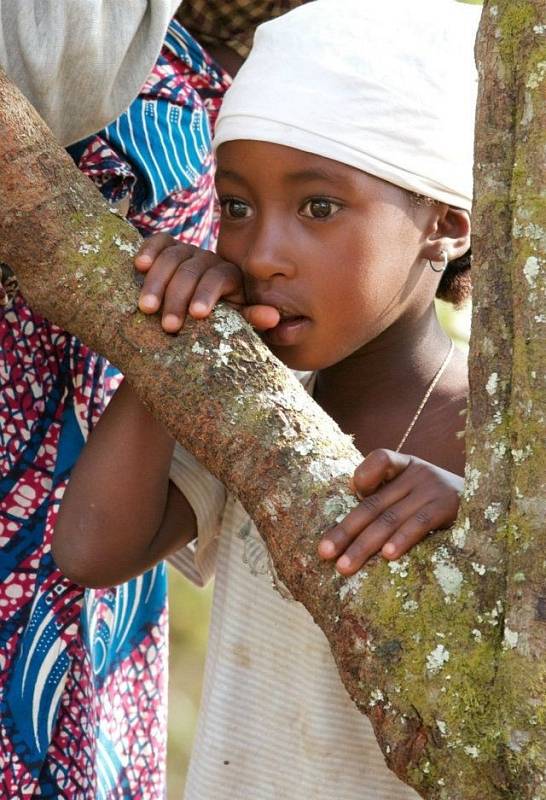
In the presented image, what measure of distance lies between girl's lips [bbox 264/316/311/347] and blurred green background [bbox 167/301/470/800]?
3.94 metres

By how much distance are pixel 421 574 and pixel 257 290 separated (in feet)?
2.12

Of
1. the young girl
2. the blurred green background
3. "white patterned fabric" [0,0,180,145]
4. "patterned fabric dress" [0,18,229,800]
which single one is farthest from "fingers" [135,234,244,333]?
the blurred green background

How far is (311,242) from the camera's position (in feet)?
5.31

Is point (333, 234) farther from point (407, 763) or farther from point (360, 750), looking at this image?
point (407, 763)

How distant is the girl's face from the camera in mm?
1615

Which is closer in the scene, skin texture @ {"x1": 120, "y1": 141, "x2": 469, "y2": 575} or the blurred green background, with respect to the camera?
skin texture @ {"x1": 120, "y1": 141, "x2": 469, "y2": 575}

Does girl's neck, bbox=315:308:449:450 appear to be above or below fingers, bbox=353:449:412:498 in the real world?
above

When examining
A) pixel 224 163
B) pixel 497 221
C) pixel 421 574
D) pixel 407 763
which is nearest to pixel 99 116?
pixel 224 163

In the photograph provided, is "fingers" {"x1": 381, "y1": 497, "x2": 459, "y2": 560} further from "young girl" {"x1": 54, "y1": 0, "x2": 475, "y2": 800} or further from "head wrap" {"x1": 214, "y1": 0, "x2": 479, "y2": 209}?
"head wrap" {"x1": 214, "y1": 0, "x2": 479, "y2": 209}

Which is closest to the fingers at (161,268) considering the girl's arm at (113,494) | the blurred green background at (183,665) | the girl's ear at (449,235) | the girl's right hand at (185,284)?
the girl's right hand at (185,284)

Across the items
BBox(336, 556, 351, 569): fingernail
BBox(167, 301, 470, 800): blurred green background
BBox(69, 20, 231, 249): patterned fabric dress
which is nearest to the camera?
BBox(336, 556, 351, 569): fingernail

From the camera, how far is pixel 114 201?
70.5 inches

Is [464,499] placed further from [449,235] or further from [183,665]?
[183,665]

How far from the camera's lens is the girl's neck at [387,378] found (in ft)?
5.99
